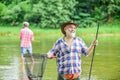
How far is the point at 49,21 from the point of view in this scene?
4966 cm

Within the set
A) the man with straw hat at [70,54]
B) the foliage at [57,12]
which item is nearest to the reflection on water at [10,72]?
the man with straw hat at [70,54]

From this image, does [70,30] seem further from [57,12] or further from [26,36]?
[57,12]

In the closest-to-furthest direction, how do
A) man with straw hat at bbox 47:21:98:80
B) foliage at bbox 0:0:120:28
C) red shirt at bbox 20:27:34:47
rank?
man with straw hat at bbox 47:21:98:80
red shirt at bbox 20:27:34:47
foliage at bbox 0:0:120:28

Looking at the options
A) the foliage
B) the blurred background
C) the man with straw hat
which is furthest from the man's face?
the foliage

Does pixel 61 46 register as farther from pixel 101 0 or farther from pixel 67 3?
pixel 101 0

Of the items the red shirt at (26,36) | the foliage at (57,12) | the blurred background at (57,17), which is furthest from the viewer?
the foliage at (57,12)

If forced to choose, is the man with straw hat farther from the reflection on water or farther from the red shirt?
the red shirt

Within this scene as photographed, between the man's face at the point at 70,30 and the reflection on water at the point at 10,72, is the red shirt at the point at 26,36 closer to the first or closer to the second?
the reflection on water at the point at 10,72

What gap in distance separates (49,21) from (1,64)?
32750 mm

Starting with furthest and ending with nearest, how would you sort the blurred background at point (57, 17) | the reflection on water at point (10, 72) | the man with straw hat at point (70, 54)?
the blurred background at point (57, 17) < the reflection on water at point (10, 72) < the man with straw hat at point (70, 54)

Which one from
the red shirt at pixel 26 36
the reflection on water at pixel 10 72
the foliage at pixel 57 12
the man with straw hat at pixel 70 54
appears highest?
the man with straw hat at pixel 70 54

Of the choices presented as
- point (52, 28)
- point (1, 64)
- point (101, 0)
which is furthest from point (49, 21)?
point (1, 64)

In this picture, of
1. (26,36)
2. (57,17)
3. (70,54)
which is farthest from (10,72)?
(57,17)

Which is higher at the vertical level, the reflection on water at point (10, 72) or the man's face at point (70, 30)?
the man's face at point (70, 30)
